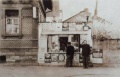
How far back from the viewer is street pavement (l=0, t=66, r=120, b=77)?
1509 cm

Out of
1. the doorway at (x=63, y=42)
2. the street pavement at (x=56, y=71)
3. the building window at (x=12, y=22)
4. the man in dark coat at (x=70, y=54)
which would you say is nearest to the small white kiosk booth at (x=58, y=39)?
the doorway at (x=63, y=42)

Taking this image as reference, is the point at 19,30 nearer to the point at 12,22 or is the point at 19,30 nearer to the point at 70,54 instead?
the point at 12,22

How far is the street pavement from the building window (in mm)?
1159

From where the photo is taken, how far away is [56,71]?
15.4 m

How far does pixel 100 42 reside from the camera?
15.9m

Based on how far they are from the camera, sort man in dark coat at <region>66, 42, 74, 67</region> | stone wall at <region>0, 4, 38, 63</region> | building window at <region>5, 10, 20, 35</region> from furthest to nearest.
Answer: building window at <region>5, 10, 20, 35</region>
stone wall at <region>0, 4, 38, 63</region>
man in dark coat at <region>66, 42, 74, 67</region>

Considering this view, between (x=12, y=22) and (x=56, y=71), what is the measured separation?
2.24 meters

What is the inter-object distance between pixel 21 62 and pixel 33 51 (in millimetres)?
649

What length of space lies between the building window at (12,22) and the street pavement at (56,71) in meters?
1.16

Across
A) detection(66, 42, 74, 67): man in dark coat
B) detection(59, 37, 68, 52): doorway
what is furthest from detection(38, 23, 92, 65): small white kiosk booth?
detection(66, 42, 74, 67): man in dark coat

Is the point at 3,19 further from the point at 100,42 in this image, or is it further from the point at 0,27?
the point at 100,42

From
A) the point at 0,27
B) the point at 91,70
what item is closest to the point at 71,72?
the point at 91,70

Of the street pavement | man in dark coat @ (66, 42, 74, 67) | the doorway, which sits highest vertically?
the doorway

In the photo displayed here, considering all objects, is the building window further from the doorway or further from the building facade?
the doorway
